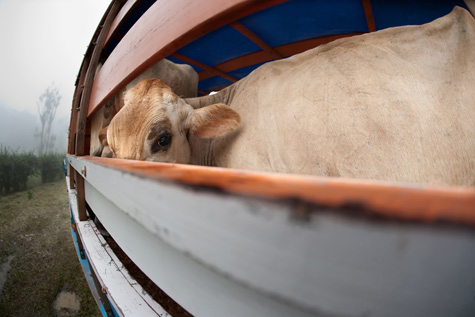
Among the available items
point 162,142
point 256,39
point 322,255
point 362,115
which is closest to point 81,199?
point 162,142

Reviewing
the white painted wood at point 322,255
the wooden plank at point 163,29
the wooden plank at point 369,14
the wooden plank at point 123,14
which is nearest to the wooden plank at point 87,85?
the wooden plank at point 123,14

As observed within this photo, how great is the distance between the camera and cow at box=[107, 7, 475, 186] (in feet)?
2.74

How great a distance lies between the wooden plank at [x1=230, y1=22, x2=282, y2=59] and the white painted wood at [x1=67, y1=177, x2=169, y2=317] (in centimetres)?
245

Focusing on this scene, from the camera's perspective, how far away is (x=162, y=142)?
60.1 inches

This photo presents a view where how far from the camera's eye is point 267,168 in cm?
128

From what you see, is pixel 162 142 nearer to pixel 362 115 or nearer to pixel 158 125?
pixel 158 125

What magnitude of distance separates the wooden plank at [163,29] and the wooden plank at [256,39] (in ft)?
3.32

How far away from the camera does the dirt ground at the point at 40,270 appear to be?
8.24ft

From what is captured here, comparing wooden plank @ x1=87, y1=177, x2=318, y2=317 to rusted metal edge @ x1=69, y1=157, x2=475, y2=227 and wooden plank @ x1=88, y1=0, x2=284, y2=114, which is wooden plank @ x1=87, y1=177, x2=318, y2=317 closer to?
rusted metal edge @ x1=69, y1=157, x2=475, y2=227

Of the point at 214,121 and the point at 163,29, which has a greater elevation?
the point at 163,29

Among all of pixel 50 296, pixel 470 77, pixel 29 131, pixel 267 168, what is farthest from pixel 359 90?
pixel 29 131

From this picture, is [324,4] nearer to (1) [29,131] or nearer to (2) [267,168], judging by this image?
(2) [267,168]

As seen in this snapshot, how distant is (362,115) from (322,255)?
977mm

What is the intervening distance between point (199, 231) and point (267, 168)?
994mm
